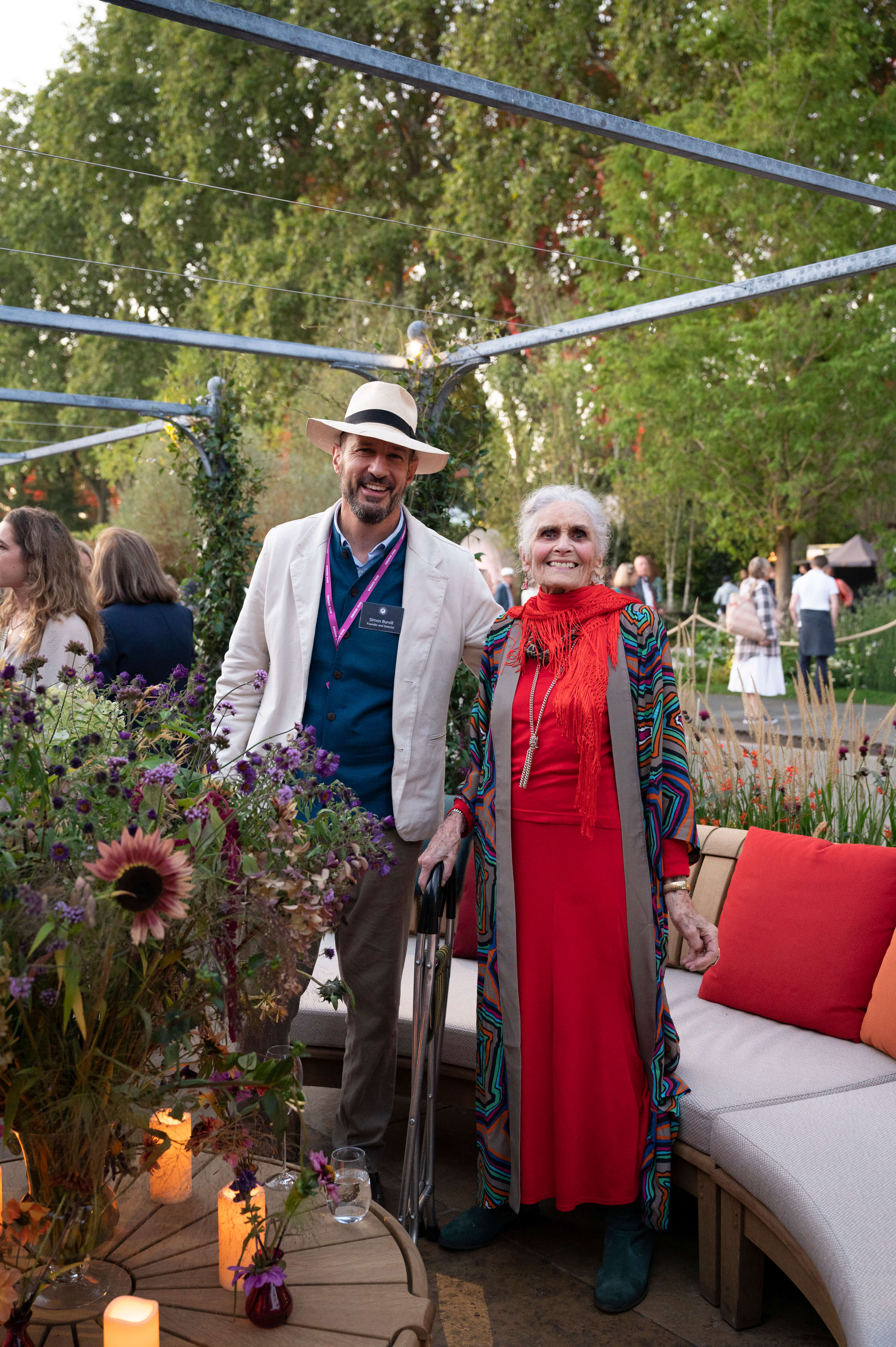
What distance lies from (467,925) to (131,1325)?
233 cm

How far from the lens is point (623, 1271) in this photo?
2.60 meters

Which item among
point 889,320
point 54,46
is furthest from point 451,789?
point 54,46

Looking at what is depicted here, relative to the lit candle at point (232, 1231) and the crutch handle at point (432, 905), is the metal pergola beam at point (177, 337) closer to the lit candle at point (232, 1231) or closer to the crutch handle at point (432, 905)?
the crutch handle at point (432, 905)

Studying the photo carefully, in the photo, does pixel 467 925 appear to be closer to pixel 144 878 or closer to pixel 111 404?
pixel 144 878

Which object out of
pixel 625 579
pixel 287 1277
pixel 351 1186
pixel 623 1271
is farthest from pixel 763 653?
pixel 287 1277

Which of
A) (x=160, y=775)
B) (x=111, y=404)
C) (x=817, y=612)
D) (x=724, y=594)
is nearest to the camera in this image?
(x=160, y=775)

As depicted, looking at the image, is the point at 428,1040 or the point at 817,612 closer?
the point at 428,1040

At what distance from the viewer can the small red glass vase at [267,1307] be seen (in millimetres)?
1579

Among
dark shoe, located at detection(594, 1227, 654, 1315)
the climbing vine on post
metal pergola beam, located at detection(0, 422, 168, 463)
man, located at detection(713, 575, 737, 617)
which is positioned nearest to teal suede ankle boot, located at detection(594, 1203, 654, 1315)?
dark shoe, located at detection(594, 1227, 654, 1315)

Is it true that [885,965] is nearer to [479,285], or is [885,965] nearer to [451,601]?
[451,601]

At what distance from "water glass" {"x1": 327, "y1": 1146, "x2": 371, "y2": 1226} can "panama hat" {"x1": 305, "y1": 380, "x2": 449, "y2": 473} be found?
1.78 m

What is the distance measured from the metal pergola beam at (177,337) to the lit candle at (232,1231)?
172 inches

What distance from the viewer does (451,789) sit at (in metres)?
5.13

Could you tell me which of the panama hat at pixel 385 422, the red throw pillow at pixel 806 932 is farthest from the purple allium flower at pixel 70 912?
the red throw pillow at pixel 806 932
